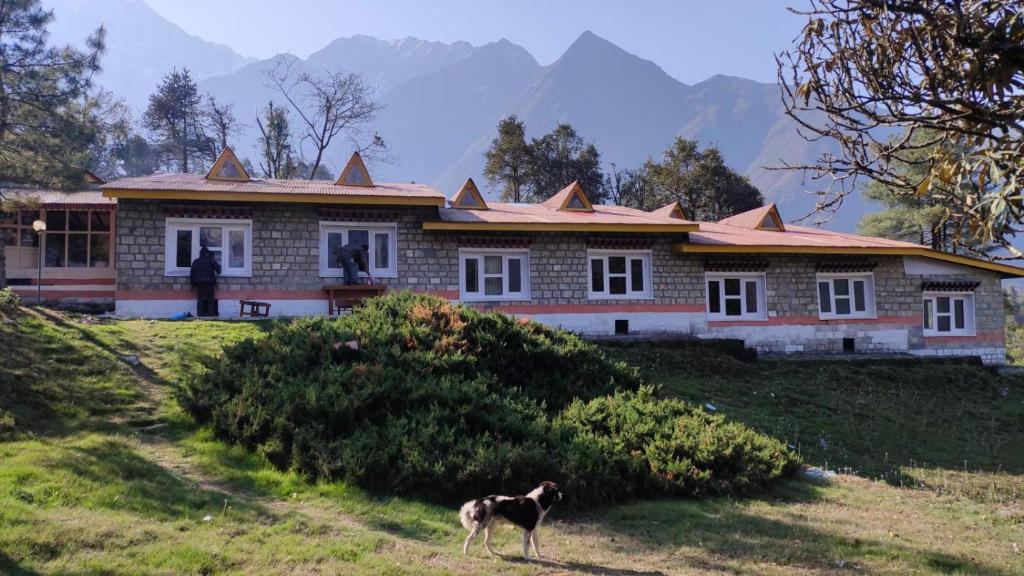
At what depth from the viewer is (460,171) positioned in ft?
633

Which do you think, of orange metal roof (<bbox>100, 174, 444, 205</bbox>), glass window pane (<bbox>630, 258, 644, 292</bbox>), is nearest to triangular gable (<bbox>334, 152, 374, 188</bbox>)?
orange metal roof (<bbox>100, 174, 444, 205</bbox>)

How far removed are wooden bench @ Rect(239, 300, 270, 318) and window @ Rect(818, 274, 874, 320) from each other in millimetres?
15873

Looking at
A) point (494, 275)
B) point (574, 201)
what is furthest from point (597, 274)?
point (574, 201)

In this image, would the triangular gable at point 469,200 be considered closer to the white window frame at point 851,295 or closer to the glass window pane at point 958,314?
the white window frame at point 851,295

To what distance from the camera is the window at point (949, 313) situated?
23.0 m

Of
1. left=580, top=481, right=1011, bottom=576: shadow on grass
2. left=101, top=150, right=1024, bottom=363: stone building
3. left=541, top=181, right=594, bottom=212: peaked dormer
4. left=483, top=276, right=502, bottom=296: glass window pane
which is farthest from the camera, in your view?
left=541, top=181, right=594, bottom=212: peaked dormer

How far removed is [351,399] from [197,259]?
10.6 meters

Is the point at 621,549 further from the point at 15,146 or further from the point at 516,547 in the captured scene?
the point at 15,146

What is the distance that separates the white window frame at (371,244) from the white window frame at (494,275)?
1828mm

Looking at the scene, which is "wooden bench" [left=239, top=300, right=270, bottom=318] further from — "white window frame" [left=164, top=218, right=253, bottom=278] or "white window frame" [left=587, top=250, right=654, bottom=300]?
"white window frame" [left=587, top=250, right=654, bottom=300]

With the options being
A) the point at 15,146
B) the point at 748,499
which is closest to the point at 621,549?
the point at 748,499

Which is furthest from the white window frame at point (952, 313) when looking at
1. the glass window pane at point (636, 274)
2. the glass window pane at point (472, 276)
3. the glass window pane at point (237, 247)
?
the glass window pane at point (237, 247)

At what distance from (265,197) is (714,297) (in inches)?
505

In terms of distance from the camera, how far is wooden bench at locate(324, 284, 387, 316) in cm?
1853
